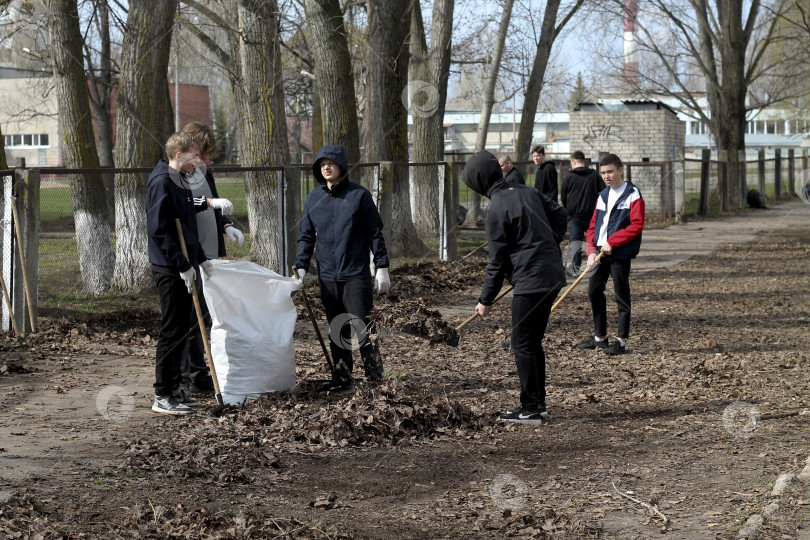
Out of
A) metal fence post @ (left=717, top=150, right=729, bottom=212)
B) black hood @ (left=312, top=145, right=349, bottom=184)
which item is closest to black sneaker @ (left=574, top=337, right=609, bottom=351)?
black hood @ (left=312, top=145, right=349, bottom=184)

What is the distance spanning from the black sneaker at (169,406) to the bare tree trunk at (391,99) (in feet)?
26.7

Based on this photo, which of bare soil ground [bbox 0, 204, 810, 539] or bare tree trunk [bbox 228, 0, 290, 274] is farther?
bare tree trunk [bbox 228, 0, 290, 274]

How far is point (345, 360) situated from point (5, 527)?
10.6ft

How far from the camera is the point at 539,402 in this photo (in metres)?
6.17

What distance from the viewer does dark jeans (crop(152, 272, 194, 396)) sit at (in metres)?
6.23

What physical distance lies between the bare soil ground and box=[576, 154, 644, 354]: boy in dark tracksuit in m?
0.34

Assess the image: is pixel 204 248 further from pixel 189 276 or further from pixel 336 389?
pixel 336 389

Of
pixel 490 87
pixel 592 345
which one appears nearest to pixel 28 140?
pixel 490 87

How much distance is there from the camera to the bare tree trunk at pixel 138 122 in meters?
10.8

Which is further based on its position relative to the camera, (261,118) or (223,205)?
(261,118)

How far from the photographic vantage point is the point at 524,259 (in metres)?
5.93

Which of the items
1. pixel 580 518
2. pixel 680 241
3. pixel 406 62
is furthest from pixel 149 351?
pixel 680 241

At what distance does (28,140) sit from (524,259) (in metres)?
71.5

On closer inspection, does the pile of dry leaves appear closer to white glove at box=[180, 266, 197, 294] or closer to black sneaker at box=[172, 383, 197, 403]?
black sneaker at box=[172, 383, 197, 403]
